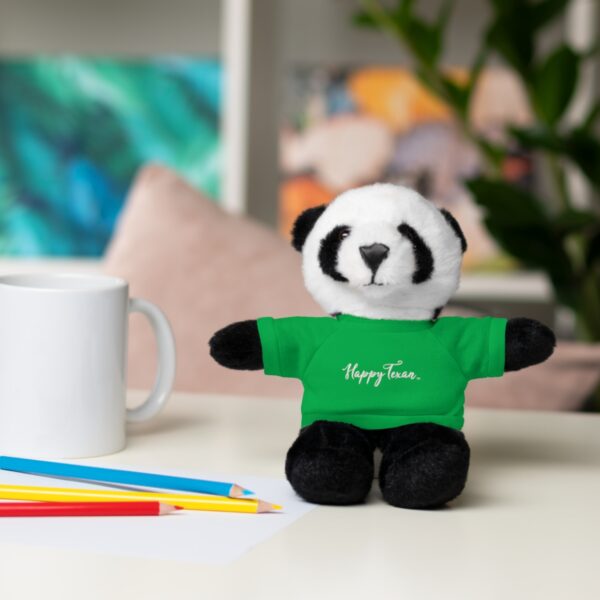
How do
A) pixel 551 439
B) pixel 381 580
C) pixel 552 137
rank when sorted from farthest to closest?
pixel 552 137 → pixel 551 439 → pixel 381 580

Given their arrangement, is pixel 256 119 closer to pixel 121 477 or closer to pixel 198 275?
pixel 198 275

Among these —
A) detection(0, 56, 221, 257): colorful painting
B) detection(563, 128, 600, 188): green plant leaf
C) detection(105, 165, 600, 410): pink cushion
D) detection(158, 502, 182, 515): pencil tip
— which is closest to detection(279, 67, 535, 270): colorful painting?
detection(0, 56, 221, 257): colorful painting

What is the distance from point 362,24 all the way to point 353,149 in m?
0.28

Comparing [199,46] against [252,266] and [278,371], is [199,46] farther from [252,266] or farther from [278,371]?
[278,371]

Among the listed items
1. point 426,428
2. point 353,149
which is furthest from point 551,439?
point 353,149

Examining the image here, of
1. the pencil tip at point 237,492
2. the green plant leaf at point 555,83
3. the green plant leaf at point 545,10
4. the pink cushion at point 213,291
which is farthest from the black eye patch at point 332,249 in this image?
the green plant leaf at point 545,10

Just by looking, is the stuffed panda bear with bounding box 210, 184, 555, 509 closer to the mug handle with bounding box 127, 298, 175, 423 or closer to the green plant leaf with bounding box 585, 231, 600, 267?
the mug handle with bounding box 127, 298, 175, 423

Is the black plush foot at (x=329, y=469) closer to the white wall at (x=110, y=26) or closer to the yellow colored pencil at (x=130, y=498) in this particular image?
the yellow colored pencil at (x=130, y=498)

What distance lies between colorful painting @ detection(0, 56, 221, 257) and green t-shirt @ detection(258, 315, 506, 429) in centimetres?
143

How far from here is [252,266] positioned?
109 centimetres

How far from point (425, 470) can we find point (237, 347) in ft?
0.40

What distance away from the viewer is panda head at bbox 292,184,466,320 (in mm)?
552

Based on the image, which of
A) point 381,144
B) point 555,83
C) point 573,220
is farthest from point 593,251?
point 381,144

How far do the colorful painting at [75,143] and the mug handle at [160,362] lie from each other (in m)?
1.28
